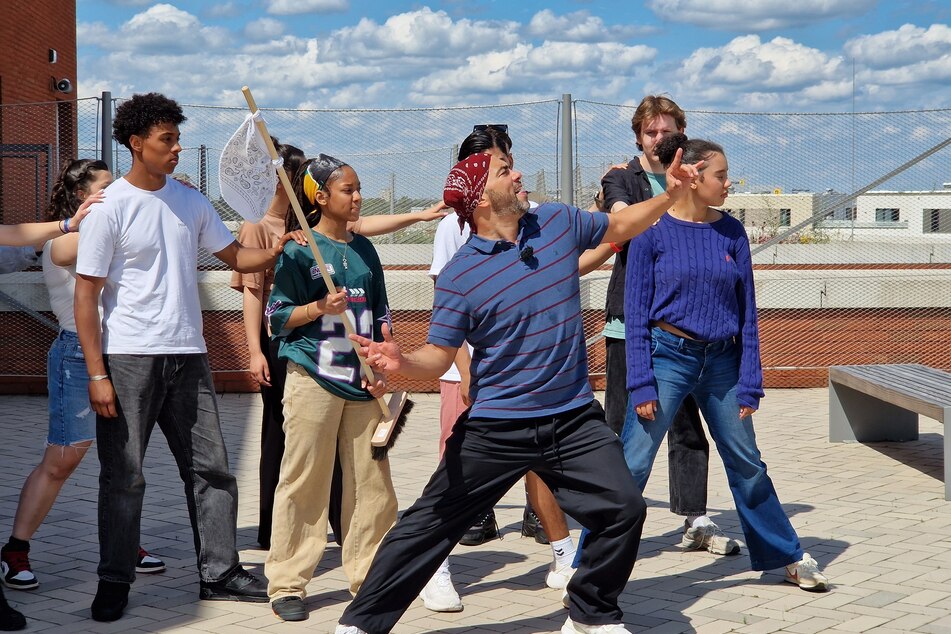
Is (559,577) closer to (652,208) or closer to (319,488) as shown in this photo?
(319,488)

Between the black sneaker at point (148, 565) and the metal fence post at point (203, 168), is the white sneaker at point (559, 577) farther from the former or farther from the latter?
the metal fence post at point (203, 168)

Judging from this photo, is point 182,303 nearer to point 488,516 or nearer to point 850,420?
point 488,516

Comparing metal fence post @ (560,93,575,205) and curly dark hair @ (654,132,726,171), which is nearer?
curly dark hair @ (654,132,726,171)

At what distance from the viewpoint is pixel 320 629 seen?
15.8ft

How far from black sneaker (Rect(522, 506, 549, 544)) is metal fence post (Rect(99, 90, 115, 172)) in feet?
19.1

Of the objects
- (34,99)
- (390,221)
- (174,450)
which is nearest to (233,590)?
(174,450)

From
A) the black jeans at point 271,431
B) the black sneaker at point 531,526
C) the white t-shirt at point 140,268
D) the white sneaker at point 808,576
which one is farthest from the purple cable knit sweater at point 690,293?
Result: the white t-shirt at point 140,268

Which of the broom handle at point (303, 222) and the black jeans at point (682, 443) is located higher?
the broom handle at point (303, 222)

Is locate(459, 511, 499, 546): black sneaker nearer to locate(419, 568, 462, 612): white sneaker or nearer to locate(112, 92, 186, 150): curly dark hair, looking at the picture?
locate(419, 568, 462, 612): white sneaker

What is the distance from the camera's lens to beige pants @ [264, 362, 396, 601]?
16.2 ft

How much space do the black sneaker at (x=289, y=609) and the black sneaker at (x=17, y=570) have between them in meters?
1.20

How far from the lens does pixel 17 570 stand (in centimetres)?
540

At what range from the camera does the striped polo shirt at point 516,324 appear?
14.0ft

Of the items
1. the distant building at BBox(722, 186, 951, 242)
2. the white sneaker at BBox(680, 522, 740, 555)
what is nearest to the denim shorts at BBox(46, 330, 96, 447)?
the white sneaker at BBox(680, 522, 740, 555)
